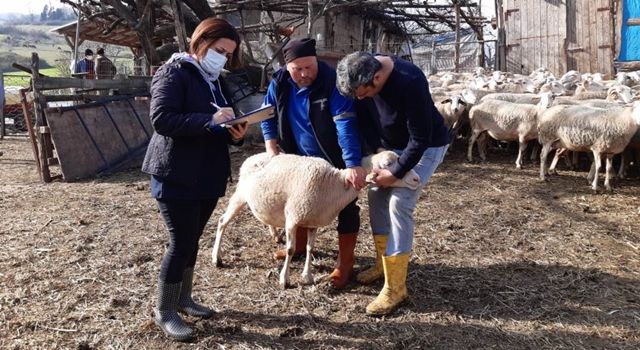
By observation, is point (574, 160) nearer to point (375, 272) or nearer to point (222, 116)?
point (375, 272)

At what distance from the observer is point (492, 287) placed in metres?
3.83

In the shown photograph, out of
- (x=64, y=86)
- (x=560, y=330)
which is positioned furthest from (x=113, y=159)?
(x=560, y=330)

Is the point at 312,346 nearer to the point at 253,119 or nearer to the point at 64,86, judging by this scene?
the point at 253,119

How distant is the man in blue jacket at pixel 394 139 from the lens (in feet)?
9.67

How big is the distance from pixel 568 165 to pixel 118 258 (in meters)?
6.80

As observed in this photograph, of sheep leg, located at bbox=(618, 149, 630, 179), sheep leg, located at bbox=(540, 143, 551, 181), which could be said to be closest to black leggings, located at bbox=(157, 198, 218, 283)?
sheep leg, located at bbox=(540, 143, 551, 181)

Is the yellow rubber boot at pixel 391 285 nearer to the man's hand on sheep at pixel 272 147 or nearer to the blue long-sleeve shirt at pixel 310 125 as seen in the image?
the blue long-sleeve shirt at pixel 310 125

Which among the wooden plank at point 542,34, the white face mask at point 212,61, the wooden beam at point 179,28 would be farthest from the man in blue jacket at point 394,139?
the wooden plank at point 542,34

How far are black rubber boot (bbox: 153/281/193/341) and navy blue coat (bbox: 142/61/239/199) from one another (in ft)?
1.88

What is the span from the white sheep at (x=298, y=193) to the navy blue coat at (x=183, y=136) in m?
0.85

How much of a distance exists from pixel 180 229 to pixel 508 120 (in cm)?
676

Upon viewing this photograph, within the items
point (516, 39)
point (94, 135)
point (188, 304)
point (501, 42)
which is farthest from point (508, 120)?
point (501, 42)

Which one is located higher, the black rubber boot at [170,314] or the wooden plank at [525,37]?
the wooden plank at [525,37]

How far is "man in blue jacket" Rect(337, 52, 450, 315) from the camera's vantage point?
9.67 ft
